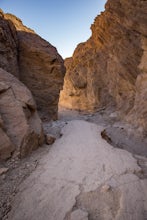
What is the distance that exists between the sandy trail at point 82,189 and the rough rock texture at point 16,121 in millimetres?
721

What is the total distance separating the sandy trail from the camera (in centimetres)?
330

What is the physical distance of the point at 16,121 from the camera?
5.54m

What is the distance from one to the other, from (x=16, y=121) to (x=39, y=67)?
7031 mm

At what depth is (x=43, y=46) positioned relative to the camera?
482 inches

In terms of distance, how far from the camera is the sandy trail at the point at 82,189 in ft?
10.8

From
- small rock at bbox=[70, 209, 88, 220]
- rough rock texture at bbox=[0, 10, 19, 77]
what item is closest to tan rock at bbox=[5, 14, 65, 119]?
rough rock texture at bbox=[0, 10, 19, 77]

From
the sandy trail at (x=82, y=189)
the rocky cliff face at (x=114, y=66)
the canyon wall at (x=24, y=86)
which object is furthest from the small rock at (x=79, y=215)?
the rocky cliff face at (x=114, y=66)

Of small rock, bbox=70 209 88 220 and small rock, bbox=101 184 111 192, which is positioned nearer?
small rock, bbox=70 209 88 220

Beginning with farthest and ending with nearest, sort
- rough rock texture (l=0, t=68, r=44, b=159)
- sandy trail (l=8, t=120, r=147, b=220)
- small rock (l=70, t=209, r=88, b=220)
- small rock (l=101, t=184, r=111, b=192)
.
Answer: rough rock texture (l=0, t=68, r=44, b=159), small rock (l=101, t=184, r=111, b=192), sandy trail (l=8, t=120, r=147, b=220), small rock (l=70, t=209, r=88, b=220)

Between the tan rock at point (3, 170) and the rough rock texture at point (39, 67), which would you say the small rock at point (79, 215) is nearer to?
the tan rock at point (3, 170)

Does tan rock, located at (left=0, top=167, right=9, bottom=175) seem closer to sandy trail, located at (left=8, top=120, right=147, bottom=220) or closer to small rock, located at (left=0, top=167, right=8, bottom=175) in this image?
small rock, located at (left=0, top=167, right=8, bottom=175)

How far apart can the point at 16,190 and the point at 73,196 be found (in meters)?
1.18

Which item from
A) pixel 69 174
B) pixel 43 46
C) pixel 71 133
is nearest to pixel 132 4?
pixel 43 46

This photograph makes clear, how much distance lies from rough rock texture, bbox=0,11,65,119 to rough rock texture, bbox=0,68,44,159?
449 centimetres
